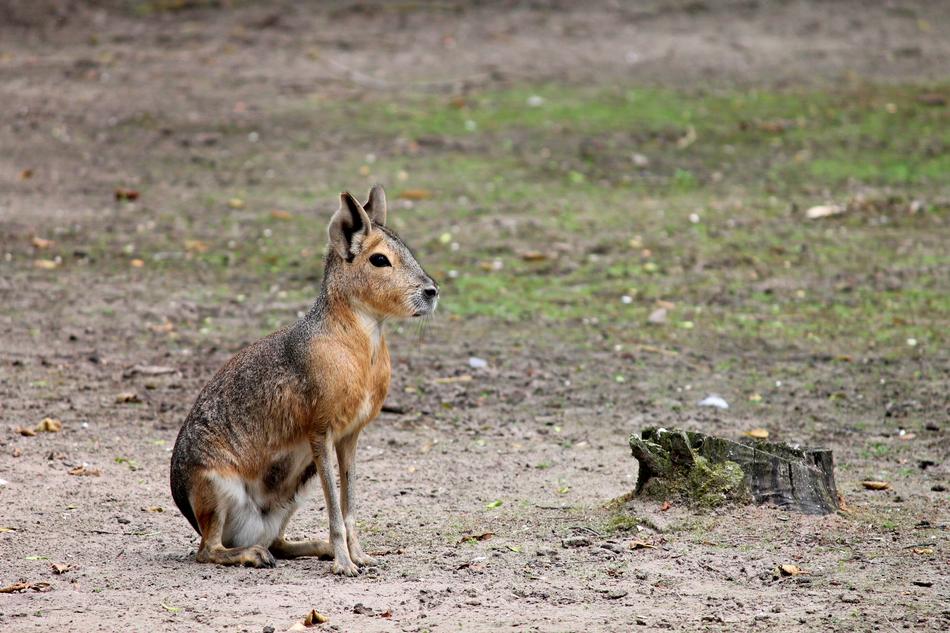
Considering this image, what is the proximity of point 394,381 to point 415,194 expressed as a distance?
3533 mm

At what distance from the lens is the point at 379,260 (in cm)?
514

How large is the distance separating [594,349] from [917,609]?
13.2 feet

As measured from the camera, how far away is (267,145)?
1229 cm

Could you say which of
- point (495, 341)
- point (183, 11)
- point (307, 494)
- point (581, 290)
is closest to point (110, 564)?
point (307, 494)

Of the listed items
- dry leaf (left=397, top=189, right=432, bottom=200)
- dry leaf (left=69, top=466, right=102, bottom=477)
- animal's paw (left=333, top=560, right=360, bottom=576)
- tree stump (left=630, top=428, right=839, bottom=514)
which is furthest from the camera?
dry leaf (left=397, top=189, right=432, bottom=200)

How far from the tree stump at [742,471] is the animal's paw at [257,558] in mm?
1565

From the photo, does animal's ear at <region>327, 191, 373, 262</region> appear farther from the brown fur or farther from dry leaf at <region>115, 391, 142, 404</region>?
dry leaf at <region>115, 391, 142, 404</region>

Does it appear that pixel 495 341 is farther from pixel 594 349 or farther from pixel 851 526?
pixel 851 526

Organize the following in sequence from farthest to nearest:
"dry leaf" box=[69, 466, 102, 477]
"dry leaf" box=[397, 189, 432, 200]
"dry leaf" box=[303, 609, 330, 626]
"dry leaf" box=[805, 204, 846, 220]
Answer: "dry leaf" box=[397, 189, 432, 200] → "dry leaf" box=[805, 204, 846, 220] → "dry leaf" box=[69, 466, 102, 477] → "dry leaf" box=[303, 609, 330, 626]

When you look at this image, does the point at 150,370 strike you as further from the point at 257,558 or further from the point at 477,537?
the point at 477,537

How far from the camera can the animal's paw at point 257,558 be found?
5.18 metres

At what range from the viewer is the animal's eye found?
5.13 metres

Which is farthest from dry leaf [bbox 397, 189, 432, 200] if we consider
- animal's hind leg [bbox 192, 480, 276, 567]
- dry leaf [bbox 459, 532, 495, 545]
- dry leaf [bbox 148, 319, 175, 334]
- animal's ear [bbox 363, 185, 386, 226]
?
animal's hind leg [bbox 192, 480, 276, 567]

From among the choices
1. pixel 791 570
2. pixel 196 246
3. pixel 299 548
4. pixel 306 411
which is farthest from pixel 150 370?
pixel 791 570
